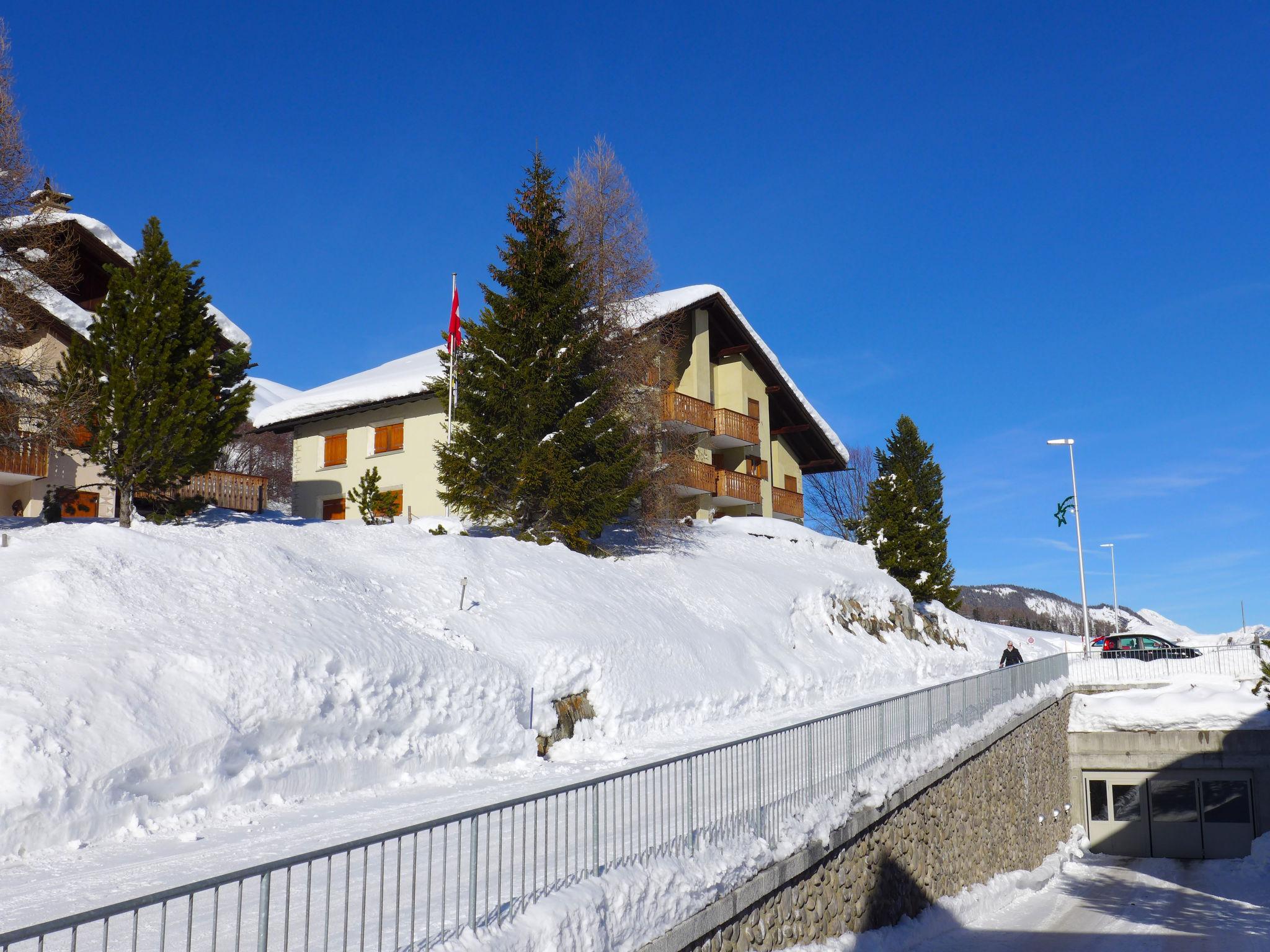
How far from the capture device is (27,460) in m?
23.6

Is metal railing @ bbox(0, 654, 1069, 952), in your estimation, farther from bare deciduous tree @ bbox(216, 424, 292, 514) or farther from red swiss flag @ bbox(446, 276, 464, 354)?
bare deciduous tree @ bbox(216, 424, 292, 514)

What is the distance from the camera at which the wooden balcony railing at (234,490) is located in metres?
28.7

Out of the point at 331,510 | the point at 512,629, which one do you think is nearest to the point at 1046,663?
the point at 512,629

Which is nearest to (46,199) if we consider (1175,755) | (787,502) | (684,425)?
(684,425)

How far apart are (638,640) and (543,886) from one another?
11277mm

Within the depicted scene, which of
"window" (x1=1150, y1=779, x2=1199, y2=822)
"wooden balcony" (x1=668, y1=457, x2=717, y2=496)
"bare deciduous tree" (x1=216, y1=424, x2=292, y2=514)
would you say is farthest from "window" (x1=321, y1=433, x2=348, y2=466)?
"bare deciduous tree" (x1=216, y1=424, x2=292, y2=514)

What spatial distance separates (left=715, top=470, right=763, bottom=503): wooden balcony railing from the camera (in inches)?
1474

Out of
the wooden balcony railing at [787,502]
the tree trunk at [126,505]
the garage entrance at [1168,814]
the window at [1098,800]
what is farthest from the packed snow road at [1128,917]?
the wooden balcony railing at [787,502]

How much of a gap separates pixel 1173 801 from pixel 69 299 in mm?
34584

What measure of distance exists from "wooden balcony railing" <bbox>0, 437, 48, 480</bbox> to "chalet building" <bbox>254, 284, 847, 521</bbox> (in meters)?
10.3

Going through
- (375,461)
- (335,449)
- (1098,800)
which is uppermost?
(335,449)

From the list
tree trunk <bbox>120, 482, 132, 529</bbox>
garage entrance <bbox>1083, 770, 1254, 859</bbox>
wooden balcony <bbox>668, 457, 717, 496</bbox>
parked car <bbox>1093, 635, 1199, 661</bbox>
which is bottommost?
A: garage entrance <bbox>1083, 770, 1254, 859</bbox>

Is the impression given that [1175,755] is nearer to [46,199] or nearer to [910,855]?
[910,855]

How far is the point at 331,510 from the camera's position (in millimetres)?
34938
